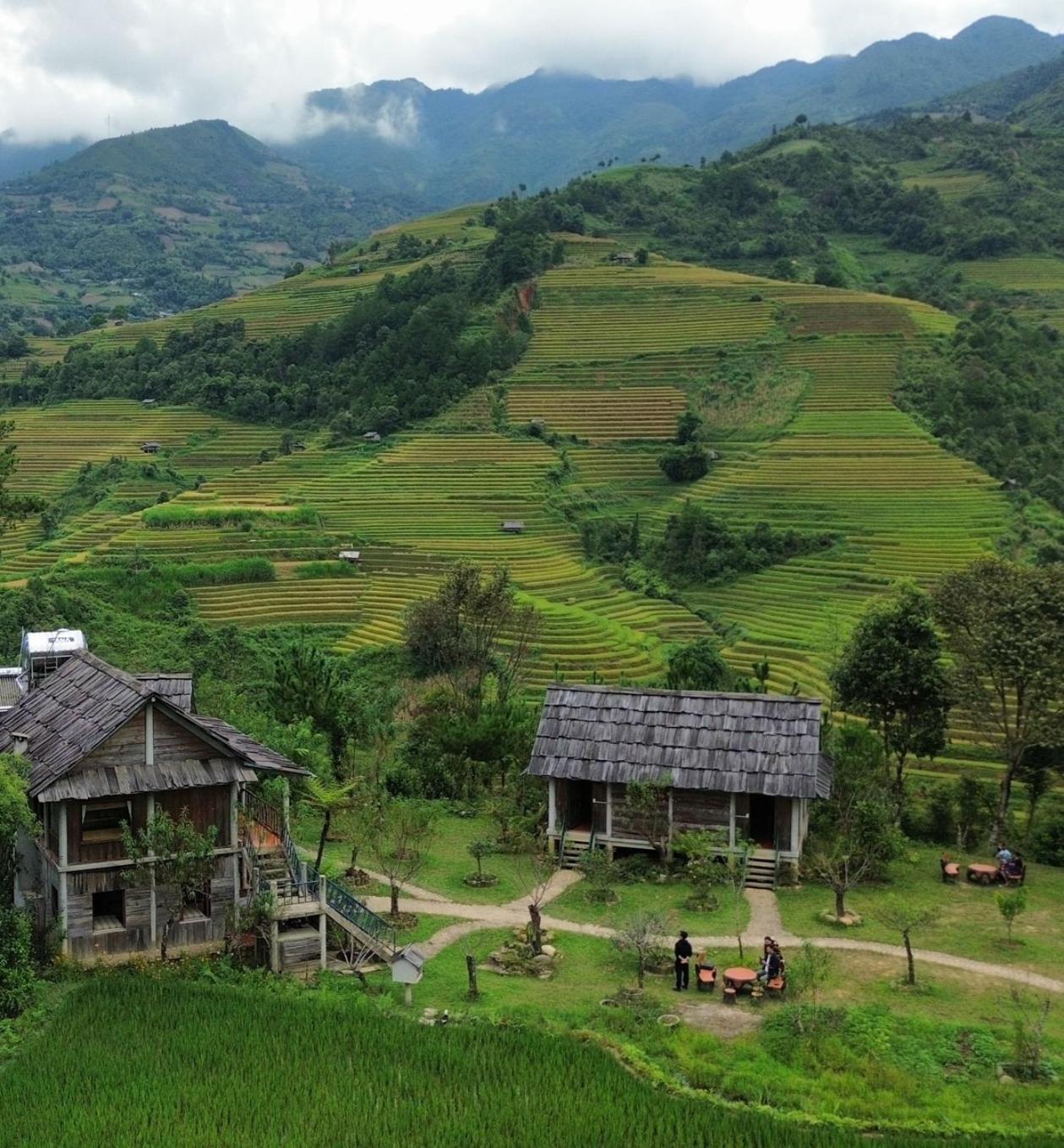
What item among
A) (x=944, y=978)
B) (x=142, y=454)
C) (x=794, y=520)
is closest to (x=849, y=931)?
(x=944, y=978)

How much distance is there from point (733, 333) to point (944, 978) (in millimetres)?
60474

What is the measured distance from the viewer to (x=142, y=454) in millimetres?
69688

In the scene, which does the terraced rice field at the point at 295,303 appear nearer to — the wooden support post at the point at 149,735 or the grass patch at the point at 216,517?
the grass patch at the point at 216,517

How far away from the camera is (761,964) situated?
17547 millimetres

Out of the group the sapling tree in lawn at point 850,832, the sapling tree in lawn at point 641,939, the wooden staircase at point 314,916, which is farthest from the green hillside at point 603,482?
the wooden staircase at point 314,916

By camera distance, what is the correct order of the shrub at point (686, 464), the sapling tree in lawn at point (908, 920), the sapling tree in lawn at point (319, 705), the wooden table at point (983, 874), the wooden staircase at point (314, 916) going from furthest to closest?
1. the shrub at point (686, 464)
2. the sapling tree in lawn at point (319, 705)
3. the wooden table at point (983, 874)
4. the wooden staircase at point (314, 916)
5. the sapling tree in lawn at point (908, 920)

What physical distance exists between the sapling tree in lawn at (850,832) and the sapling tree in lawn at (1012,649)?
Answer: 2809 mm

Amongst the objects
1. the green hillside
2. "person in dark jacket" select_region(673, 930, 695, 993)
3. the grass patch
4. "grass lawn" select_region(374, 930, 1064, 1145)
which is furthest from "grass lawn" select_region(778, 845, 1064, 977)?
the grass patch

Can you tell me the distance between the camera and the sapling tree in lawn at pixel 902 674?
27609 mm

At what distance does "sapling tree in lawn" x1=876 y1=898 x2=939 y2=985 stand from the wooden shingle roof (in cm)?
928

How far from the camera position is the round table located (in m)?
17.1

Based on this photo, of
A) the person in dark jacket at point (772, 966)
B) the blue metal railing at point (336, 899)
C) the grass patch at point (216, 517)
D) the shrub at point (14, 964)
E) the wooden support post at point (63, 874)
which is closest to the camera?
the shrub at point (14, 964)

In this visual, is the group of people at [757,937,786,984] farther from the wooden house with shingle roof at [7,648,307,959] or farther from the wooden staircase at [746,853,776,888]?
the wooden house with shingle roof at [7,648,307,959]

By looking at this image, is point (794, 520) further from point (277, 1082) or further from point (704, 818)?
point (277, 1082)
